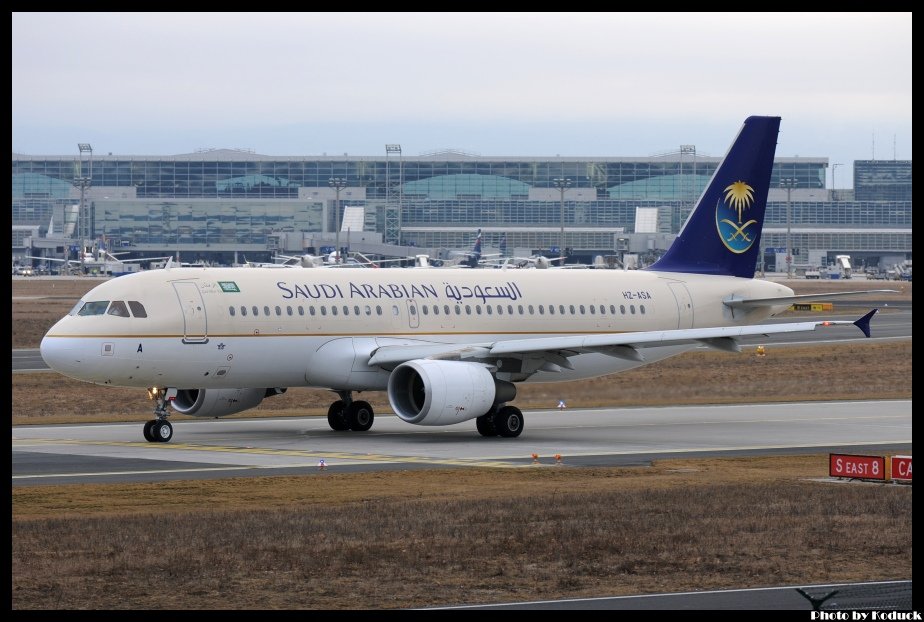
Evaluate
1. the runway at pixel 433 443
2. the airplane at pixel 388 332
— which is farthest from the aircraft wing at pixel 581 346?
the runway at pixel 433 443

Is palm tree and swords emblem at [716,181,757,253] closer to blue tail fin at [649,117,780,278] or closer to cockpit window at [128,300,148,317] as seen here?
blue tail fin at [649,117,780,278]

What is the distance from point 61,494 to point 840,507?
14850 millimetres

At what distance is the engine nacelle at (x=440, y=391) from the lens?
40.3m

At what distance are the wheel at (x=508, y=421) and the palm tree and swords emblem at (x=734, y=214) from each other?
12.1m

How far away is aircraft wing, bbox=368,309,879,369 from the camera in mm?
42188

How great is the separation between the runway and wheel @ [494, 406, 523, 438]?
0.43 m

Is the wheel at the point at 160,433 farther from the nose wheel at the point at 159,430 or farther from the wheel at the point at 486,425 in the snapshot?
the wheel at the point at 486,425

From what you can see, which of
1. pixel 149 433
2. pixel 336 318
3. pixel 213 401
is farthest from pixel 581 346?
pixel 149 433

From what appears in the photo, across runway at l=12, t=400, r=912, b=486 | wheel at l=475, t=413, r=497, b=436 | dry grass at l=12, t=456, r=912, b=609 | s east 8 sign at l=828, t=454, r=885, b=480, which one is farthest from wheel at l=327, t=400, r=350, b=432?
s east 8 sign at l=828, t=454, r=885, b=480

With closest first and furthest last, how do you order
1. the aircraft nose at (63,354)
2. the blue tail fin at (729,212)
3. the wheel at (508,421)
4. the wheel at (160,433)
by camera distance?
the aircraft nose at (63,354) → the wheel at (160,433) → the wheel at (508,421) → the blue tail fin at (729,212)

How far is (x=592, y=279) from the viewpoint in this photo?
4916cm

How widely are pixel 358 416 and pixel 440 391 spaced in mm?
5580

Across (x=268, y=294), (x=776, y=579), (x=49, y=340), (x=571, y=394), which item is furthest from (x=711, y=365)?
(x=776, y=579)

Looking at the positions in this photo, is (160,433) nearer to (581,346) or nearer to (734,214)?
(581,346)
